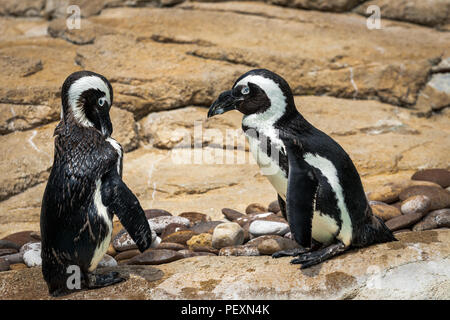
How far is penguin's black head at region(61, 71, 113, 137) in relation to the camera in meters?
3.37

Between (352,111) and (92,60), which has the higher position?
(92,60)

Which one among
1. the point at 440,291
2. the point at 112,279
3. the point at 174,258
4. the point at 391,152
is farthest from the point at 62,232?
the point at 391,152

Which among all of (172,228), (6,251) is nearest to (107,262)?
(172,228)

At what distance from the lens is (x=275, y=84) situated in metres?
3.51

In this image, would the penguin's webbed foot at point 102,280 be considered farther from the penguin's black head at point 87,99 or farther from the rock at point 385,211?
the rock at point 385,211

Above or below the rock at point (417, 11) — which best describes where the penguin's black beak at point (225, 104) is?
below

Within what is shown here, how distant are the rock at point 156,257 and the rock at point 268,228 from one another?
71 cm

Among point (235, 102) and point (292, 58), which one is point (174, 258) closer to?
point (235, 102)

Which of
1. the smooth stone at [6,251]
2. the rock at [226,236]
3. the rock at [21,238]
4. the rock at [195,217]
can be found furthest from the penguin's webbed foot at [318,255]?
the rock at [21,238]

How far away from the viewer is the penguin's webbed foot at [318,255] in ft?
11.1

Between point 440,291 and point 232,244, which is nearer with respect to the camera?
point 440,291

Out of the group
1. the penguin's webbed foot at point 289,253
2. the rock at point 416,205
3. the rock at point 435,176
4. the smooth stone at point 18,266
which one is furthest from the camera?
the rock at point 435,176

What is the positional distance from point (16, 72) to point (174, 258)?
432cm

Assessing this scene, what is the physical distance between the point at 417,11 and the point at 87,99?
716cm
